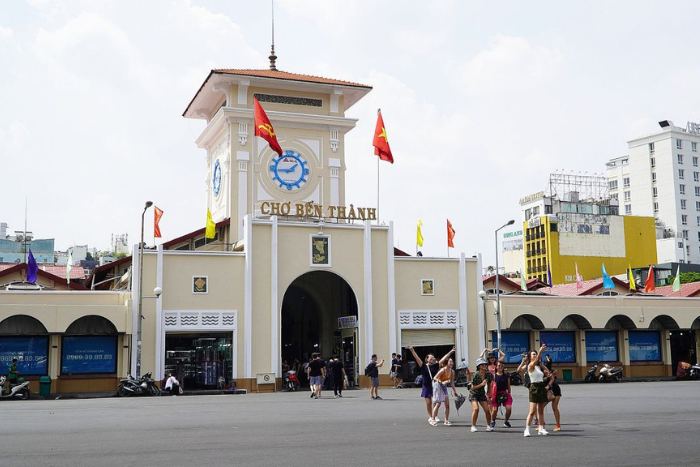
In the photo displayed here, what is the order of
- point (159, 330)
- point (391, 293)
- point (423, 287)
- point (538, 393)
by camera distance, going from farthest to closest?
point (423, 287)
point (391, 293)
point (159, 330)
point (538, 393)

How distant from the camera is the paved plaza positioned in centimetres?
1220

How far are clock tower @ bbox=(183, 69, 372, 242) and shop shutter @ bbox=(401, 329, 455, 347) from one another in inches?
334

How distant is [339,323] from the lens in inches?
1563

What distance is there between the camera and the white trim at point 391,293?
3728cm

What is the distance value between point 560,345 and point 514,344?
2.77 m

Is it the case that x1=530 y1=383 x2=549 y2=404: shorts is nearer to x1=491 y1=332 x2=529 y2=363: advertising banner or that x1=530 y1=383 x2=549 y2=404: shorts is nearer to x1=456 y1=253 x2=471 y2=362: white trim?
x1=456 y1=253 x2=471 y2=362: white trim

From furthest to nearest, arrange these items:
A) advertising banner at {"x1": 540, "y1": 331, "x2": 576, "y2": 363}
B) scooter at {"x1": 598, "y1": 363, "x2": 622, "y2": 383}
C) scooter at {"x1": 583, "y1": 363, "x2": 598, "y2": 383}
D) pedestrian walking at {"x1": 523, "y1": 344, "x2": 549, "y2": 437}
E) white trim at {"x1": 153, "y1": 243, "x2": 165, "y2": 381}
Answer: advertising banner at {"x1": 540, "y1": 331, "x2": 576, "y2": 363}
scooter at {"x1": 583, "y1": 363, "x2": 598, "y2": 383}
scooter at {"x1": 598, "y1": 363, "x2": 622, "y2": 383}
white trim at {"x1": 153, "y1": 243, "x2": 165, "y2": 381}
pedestrian walking at {"x1": 523, "y1": 344, "x2": 549, "y2": 437}

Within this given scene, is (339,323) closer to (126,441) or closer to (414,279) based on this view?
(414,279)

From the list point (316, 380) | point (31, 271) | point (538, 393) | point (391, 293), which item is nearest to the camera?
point (538, 393)

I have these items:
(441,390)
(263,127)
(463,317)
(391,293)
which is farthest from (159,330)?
(441,390)

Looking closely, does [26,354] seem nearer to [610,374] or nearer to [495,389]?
[495,389]

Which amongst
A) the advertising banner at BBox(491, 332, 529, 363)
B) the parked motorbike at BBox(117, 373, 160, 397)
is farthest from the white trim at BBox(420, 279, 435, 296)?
the parked motorbike at BBox(117, 373, 160, 397)

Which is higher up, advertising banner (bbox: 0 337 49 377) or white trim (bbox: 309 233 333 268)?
white trim (bbox: 309 233 333 268)

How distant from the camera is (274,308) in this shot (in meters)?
35.5
